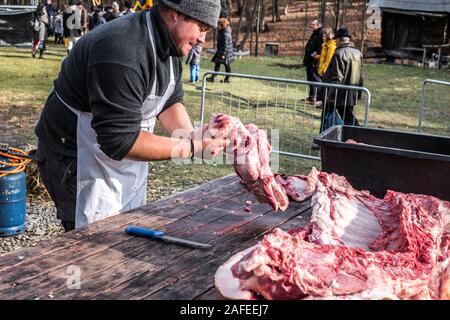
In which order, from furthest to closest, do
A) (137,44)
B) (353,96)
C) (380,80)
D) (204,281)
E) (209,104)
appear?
(380,80), (209,104), (353,96), (137,44), (204,281)

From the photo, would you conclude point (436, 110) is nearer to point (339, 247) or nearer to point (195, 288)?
point (339, 247)

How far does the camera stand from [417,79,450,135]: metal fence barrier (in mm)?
13950

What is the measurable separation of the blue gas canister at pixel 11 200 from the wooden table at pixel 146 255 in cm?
296

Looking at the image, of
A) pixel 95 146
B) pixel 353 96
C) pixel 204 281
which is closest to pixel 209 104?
pixel 353 96

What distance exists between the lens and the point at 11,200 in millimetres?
6324

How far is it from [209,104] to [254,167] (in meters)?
10.5

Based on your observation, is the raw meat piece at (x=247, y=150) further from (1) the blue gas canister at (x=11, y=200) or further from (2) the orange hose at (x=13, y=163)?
(1) the blue gas canister at (x=11, y=200)

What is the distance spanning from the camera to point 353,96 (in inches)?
423

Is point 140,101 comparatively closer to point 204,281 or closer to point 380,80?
point 204,281

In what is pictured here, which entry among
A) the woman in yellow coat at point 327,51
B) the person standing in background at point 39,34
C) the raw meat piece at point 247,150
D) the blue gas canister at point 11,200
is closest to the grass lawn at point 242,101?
the person standing in background at point 39,34

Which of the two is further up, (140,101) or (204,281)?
(140,101)

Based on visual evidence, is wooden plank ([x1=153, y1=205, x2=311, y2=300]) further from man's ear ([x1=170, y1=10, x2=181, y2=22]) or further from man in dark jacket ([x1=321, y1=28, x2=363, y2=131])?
man in dark jacket ([x1=321, y1=28, x2=363, y2=131])

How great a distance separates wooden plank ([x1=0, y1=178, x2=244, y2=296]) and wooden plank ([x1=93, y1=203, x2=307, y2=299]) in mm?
262

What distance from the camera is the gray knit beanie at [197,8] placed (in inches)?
128
